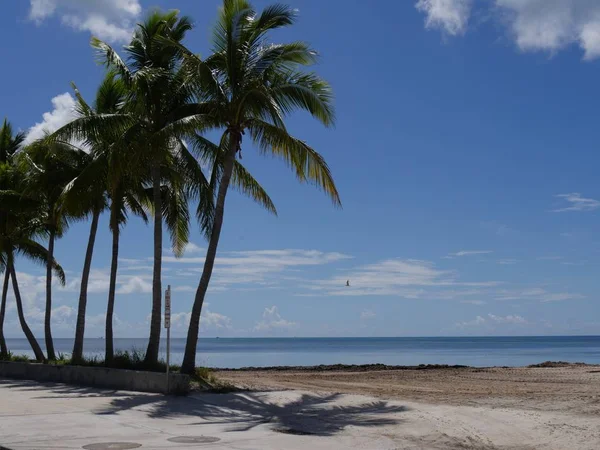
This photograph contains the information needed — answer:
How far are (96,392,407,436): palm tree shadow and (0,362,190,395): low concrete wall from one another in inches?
29.7

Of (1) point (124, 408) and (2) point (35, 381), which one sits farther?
(2) point (35, 381)

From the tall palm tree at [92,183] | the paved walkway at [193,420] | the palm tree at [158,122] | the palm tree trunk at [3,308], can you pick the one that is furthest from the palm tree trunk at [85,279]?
the palm tree trunk at [3,308]

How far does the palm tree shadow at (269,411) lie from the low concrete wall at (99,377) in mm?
753

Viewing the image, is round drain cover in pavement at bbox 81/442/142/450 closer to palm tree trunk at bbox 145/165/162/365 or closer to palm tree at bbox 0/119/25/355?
palm tree trunk at bbox 145/165/162/365

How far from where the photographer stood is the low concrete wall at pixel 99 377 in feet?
58.9

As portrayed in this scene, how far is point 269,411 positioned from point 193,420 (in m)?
1.89

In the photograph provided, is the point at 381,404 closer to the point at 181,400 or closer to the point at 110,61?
the point at 181,400

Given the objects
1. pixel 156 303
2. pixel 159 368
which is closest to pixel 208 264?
pixel 156 303

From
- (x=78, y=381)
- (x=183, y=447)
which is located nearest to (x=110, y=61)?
(x=78, y=381)

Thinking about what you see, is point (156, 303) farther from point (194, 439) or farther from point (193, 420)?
point (194, 439)

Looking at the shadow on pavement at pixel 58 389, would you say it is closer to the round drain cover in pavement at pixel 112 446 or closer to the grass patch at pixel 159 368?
the grass patch at pixel 159 368

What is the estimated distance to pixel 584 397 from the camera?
18109mm

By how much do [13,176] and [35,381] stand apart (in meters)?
9.56

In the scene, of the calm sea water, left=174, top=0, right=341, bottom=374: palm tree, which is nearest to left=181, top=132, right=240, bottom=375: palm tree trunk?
left=174, top=0, right=341, bottom=374: palm tree
